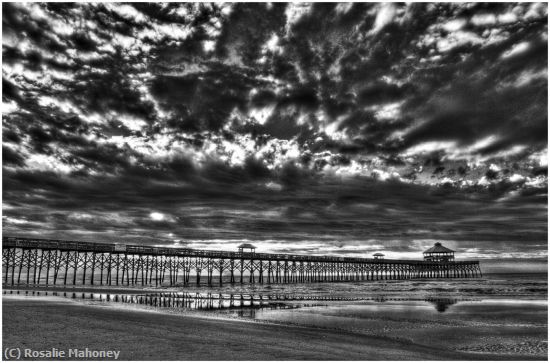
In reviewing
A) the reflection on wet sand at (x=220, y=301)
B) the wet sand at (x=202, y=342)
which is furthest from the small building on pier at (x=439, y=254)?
the wet sand at (x=202, y=342)

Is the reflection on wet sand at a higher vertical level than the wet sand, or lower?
lower

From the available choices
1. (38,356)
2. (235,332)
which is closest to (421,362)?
(235,332)

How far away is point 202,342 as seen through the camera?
28.6 feet

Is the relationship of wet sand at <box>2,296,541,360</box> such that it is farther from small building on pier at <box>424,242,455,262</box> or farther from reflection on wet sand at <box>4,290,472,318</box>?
small building on pier at <box>424,242,455,262</box>

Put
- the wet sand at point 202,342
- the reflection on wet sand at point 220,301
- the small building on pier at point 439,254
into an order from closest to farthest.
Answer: the wet sand at point 202,342
the reflection on wet sand at point 220,301
the small building on pier at point 439,254

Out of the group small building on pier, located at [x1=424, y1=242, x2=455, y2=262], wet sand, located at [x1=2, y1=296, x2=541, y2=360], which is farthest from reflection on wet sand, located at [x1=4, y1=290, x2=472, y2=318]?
small building on pier, located at [x1=424, y1=242, x2=455, y2=262]


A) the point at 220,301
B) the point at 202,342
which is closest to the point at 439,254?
the point at 220,301

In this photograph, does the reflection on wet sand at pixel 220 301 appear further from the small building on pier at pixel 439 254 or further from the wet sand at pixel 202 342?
the small building on pier at pixel 439 254

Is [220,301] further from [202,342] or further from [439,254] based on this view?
[439,254]

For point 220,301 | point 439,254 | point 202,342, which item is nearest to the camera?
point 202,342

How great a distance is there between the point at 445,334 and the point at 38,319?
12.6m

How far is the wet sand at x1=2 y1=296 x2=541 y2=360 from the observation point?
24.9 ft

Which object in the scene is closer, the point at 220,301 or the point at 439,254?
the point at 220,301

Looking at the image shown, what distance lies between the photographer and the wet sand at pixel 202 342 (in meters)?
7.60
